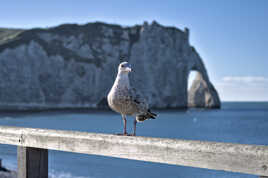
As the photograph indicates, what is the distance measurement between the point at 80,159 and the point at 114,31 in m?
55.2

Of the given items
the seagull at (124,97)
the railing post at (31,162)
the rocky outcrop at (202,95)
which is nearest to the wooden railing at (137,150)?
the railing post at (31,162)

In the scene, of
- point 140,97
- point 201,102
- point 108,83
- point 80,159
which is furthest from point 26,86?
point 201,102

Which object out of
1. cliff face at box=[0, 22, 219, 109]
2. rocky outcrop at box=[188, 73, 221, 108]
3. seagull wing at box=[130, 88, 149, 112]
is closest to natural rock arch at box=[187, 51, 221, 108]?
rocky outcrop at box=[188, 73, 221, 108]

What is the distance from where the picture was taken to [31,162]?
2.19m

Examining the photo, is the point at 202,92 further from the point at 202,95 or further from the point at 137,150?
the point at 137,150

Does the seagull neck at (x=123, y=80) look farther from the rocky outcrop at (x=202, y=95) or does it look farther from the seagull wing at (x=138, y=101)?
the rocky outcrop at (x=202, y=95)

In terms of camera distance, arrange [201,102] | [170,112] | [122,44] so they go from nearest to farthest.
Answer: [122,44]
[170,112]
[201,102]

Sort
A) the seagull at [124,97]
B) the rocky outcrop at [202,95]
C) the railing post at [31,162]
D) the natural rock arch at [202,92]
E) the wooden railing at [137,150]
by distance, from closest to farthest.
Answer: the wooden railing at [137,150] → the railing post at [31,162] → the seagull at [124,97] → the natural rock arch at [202,92] → the rocky outcrop at [202,95]

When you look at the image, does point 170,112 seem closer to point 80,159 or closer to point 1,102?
point 1,102

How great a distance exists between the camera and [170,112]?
75188 millimetres

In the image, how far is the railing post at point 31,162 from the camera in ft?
7.12

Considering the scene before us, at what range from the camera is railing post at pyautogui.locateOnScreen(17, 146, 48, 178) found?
2170mm

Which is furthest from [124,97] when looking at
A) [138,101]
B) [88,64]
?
[88,64]

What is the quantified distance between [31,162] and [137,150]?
779 millimetres
